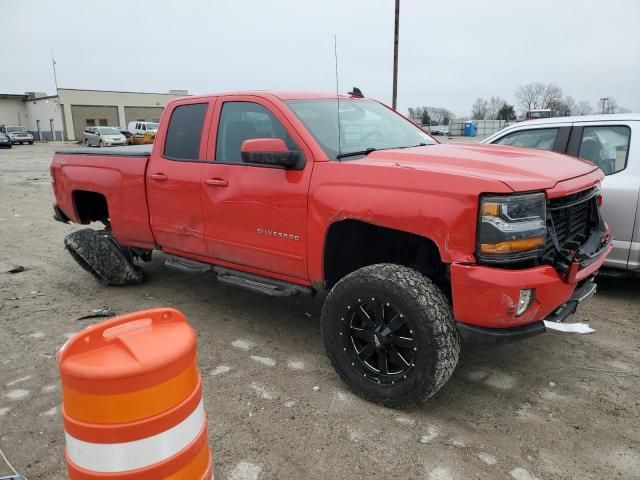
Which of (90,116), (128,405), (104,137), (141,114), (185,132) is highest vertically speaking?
(141,114)

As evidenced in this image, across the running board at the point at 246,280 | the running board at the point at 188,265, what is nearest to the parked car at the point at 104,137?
the running board at the point at 188,265

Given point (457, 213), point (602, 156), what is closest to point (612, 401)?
point (457, 213)

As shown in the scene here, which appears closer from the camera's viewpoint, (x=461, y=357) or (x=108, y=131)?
(x=461, y=357)

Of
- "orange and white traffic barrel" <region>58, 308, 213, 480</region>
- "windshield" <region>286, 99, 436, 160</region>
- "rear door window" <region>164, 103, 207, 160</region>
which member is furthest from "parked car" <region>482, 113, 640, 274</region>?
"orange and white traffic barrel" <region>58, 308, 213, 480</region>

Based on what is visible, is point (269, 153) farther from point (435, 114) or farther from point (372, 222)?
point (435, 114)

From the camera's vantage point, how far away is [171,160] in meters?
4.46

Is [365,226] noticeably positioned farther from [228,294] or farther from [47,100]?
[47,100]

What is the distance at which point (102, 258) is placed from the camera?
525 centimetres

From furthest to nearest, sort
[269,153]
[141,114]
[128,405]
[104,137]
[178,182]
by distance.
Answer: [141,114], [104,137], [178,182], [269,153], [128,405]

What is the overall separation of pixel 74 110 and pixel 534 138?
5760 cm

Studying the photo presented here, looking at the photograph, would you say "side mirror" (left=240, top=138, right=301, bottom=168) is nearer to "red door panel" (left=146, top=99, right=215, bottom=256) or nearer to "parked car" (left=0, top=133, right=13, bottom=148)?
"red door panel" (left=146, top=99, right=215, bottom=256)

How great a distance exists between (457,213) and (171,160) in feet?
8.90

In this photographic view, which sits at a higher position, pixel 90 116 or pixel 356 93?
pixel 90 116

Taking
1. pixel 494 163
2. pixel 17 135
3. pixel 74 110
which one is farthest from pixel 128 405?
pixel 74 110
